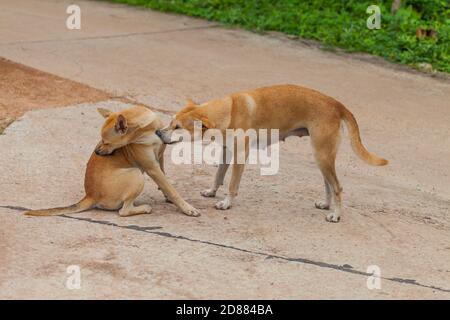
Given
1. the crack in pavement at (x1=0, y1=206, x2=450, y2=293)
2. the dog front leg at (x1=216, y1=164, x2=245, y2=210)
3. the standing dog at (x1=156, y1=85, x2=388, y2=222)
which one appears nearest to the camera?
the crack in pavement at (x1=0, y1=206, x2=450, y2=293)

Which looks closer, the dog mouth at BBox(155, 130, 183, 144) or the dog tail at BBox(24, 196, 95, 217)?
the dog tail at BBox(24, 196, 95, 217)

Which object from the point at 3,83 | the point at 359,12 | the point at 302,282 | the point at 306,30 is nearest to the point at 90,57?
the point at 3,83

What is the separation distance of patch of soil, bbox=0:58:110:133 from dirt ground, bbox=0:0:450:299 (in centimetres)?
13

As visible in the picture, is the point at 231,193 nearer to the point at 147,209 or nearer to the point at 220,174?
the point at 220,174

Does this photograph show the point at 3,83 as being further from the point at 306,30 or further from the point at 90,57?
the point at 306,30

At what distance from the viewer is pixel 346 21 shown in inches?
523

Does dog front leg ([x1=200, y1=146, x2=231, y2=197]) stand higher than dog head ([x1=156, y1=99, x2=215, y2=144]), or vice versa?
dog head ([x1=156, y1=99, x2=215, y2=144])

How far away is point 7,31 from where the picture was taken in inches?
481

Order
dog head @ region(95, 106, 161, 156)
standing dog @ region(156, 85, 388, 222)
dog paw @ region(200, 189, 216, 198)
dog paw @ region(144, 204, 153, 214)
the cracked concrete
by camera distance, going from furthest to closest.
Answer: dog paw @ region(200, 189, 216, 198)
standing dog @ region(156, 85, 388, 222)
dog paw @ region(144, 204, 153, 214)
dog head @ region(95, 106, 161, 156)
the cracked concrete

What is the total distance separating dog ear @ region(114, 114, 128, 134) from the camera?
6.40m

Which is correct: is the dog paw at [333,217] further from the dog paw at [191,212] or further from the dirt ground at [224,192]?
the dog paw at [191,212]

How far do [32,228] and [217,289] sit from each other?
4.98 ft

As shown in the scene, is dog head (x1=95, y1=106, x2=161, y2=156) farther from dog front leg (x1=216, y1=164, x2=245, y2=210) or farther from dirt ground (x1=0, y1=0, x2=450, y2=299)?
dog front leg (x1=216, y1=164, x2=245, y2=210)

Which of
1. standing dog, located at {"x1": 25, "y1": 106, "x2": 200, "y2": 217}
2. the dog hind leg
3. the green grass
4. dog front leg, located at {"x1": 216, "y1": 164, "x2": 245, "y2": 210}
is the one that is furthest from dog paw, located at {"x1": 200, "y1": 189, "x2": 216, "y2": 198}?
the green grass
